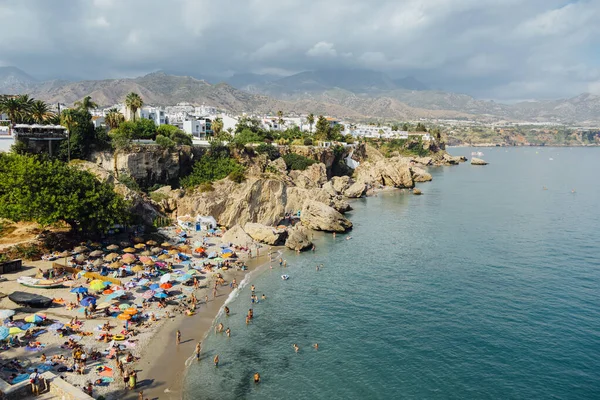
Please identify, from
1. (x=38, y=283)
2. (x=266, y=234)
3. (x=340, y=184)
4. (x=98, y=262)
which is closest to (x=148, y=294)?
(x=98, y=262)

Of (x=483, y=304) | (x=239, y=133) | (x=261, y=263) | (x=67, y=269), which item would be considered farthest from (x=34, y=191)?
(x=239, y=133)

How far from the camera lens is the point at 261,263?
4634 centimetres

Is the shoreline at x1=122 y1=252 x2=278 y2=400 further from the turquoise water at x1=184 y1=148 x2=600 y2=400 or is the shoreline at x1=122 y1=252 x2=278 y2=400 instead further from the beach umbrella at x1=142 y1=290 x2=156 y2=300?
the beach umbrella at x1=142 y1=290 x2=156 y2=300

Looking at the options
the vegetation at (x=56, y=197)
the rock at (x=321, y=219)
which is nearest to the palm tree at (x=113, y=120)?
the vegetation at (x=56, y=197)

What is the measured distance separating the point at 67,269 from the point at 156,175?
27.8 metres

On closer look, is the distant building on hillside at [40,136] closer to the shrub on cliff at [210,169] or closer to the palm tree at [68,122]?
the palm tree at [68,122]

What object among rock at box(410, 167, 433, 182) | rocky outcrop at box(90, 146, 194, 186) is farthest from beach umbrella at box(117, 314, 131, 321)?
rock at box(410, 167, 433, 182)

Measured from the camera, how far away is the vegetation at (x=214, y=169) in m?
65.5

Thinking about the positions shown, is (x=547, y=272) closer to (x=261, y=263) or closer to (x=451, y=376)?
(x=451, y=376)

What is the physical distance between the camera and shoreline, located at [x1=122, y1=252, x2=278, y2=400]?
23781 millimetres

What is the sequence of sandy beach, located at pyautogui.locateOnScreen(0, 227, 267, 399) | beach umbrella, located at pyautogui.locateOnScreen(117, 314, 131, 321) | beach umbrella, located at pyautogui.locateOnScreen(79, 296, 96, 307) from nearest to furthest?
sandy beach, located at pyautogui.locateOnScreen(0, 227, 267, 399) → beach umbrella, located at pyautogui.locateOnScreen(117, 314, 131, 321) → beach umbrella, located at pyautogui.locateOnScreen(79, 296, 96, 307)

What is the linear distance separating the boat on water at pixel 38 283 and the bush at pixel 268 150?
53.6m

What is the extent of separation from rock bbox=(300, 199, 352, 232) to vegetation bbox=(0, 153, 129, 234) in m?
25.5

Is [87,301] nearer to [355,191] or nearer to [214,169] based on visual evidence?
[214,169]
